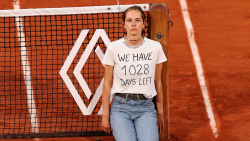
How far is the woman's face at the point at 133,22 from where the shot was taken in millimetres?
3406

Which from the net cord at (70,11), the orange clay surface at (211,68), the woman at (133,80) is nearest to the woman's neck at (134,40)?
the woman at (133,80)

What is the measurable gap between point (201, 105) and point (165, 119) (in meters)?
2.20

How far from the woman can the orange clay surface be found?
5.06 feet

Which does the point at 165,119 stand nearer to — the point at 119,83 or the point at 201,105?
the point at 119,83

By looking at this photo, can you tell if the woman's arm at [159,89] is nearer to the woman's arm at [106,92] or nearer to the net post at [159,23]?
the net post at [159,23]

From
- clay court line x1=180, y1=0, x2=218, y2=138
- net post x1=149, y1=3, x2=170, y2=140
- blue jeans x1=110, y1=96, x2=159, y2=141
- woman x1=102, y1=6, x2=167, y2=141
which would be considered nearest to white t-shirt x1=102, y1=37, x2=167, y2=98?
woman x1=102, y1=6, x2=167, y2=141

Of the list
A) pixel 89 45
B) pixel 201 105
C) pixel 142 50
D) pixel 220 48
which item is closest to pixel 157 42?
pixel 142 50

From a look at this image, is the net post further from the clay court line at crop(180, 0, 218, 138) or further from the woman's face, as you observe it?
the clay court line at crop(180, 0, 218, 138)

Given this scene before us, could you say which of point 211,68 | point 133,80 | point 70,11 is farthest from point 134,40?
point 211,68

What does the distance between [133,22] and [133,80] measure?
0.58 m

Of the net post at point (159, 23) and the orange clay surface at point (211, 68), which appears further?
the orange clay surface at point (211, 68)

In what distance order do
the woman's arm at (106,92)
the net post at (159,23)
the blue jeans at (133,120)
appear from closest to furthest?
the blue jeans at (133,120)
the woman's arm at (106,92)
the net post at (159,23)

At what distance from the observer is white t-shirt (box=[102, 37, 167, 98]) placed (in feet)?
11.3

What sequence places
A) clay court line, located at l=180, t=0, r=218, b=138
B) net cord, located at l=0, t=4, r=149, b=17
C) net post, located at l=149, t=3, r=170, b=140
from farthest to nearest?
clay court line, located at l=180, t=0, r=218, b=138
net cord, located at l=0, t=4, r=149, b=17
net post, located at l=149, t=3, r=170, b=140
